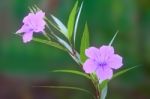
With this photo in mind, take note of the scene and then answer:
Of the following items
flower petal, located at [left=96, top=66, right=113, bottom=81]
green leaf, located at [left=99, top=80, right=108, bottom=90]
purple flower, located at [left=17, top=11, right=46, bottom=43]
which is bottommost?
green leaf, located at [left=99, top=80, right=108, bottom=90]

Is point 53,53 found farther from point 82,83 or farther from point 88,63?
point 88,63

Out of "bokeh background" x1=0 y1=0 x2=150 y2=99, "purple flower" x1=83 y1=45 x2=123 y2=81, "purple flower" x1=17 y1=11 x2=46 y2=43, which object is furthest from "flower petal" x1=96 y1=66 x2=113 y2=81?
"bokeh background" x1=0 y1=0 x2=150 y2=99

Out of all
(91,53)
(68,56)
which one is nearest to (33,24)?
(91,53)

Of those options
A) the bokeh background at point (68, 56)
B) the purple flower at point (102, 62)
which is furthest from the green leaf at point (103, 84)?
the bokeh background at point (68, 56)

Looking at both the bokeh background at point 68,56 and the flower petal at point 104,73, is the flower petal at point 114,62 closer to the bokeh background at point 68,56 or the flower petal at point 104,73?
the flower petal at point 104,73

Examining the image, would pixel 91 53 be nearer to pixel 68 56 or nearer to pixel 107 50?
pixel 107 50

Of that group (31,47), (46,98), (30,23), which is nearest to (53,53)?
(31,47)

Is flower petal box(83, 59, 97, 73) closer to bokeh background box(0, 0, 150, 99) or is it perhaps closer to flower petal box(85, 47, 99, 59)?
flower petal box(85, 47, 99, 59)
